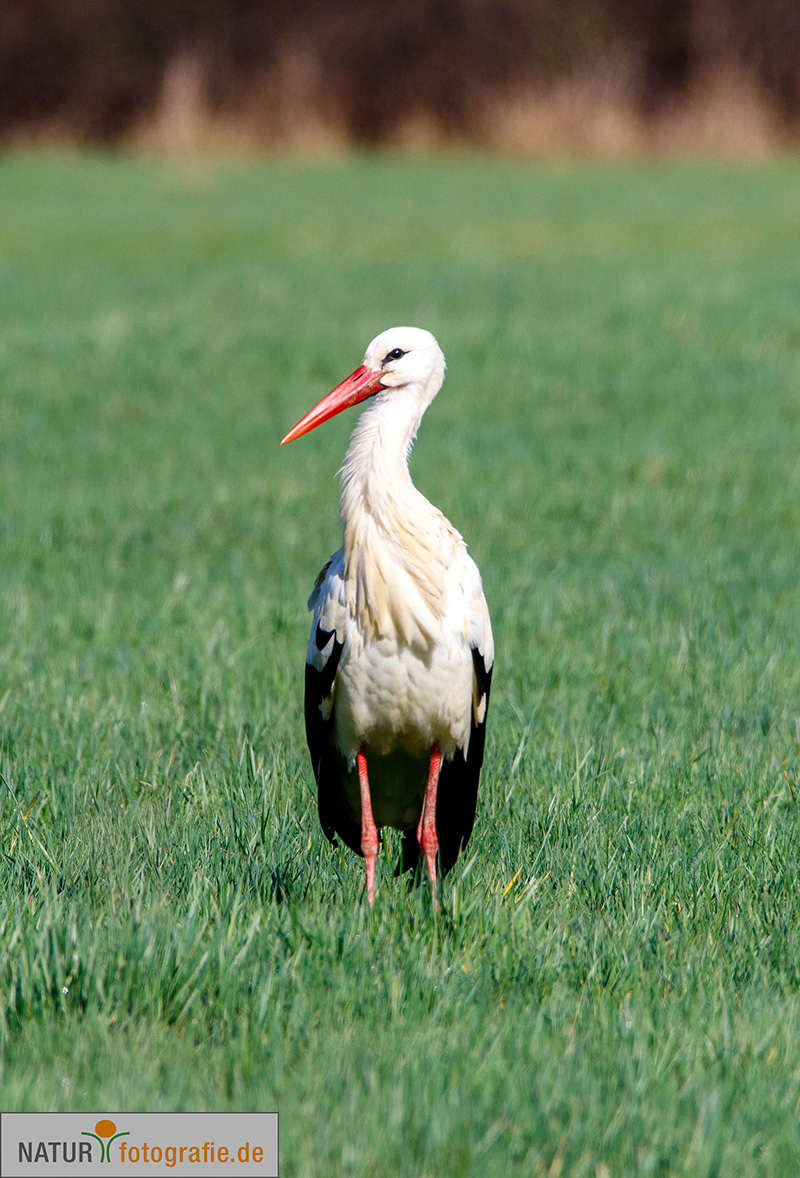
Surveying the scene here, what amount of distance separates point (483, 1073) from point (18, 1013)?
978mm

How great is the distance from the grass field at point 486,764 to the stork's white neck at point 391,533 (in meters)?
0.68

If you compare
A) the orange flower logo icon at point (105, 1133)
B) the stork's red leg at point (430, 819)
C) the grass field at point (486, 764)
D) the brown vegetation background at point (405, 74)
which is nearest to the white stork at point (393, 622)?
the stork's red leg at point (430, 819)

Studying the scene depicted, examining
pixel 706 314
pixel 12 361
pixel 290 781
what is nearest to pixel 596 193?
pixel 706 314

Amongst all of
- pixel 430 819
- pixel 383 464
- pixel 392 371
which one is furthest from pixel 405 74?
pixel 430 819

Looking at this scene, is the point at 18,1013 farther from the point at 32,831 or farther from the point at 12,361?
the point at 12,361

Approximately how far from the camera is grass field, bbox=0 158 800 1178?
8.23 ft

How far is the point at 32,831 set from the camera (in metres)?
3.62

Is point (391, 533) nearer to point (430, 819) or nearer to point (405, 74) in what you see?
point (430, 819)

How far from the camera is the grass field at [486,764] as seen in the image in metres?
2.51

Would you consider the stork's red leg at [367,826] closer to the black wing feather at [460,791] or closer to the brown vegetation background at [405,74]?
the black wing feather at [460,791]

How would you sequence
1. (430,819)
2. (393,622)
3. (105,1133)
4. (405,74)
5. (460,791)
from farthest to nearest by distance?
(405,74), (460,791), (430,819), (393,622), (105,1133)

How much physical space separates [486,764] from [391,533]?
122 centimetres

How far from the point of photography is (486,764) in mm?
4383

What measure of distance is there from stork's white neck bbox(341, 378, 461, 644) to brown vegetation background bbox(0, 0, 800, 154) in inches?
1093
